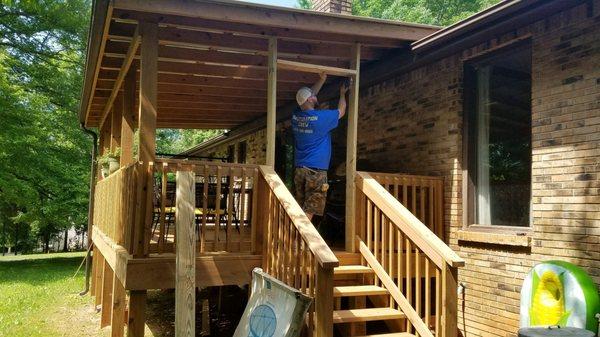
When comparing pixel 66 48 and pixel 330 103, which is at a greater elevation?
pixel 66 48

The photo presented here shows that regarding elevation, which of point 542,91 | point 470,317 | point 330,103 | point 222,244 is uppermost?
point 330,103

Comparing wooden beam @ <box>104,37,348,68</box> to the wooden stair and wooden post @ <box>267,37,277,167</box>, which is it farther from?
the wooden stair

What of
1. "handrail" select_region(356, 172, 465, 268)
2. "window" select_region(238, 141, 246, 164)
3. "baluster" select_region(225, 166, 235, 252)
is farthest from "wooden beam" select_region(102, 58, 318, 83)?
"window" select_region(238, 141, 246, 164)

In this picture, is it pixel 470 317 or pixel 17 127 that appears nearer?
pixel 470 317

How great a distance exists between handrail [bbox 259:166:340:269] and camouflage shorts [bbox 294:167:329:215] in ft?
1.96

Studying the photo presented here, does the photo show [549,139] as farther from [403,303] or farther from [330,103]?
[330,103]

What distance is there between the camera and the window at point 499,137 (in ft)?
18.2

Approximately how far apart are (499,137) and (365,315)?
2769 millimetres

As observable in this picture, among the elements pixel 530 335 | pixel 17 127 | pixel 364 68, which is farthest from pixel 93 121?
pixel 530 335

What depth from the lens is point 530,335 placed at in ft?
11.9

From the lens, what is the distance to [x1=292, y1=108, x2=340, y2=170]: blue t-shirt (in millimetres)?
5801

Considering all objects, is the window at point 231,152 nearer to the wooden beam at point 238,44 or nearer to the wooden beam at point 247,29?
the wooden beam at point 238,44

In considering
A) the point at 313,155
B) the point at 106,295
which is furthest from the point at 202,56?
the point at 106,295

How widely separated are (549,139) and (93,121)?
1144 cm
